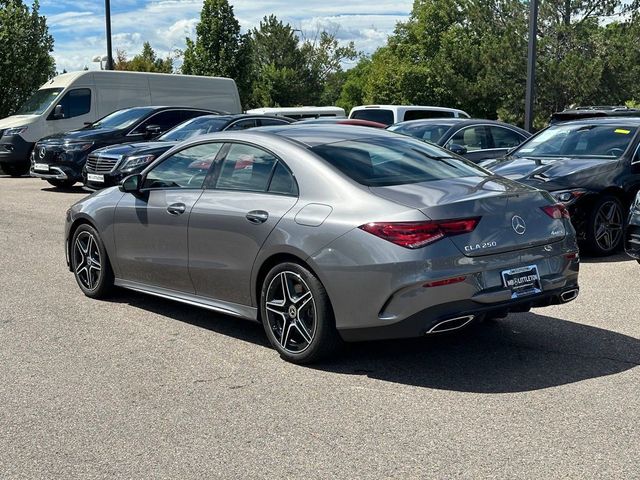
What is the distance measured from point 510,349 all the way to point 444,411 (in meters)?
1.34

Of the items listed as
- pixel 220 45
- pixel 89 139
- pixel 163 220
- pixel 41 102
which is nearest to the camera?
pixel 163 220

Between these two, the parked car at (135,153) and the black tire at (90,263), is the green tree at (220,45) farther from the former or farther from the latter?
the black tire at (90,263)

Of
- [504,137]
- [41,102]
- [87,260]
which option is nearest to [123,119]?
[41,102]

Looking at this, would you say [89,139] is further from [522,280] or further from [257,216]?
[522,280]

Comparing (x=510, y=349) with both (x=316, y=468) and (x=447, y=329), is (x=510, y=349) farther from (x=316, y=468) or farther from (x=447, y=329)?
(x=316, y=468)

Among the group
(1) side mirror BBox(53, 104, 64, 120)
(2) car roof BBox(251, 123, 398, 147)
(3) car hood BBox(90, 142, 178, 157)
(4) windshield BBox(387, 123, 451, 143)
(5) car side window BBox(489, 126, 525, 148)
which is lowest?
(3) car hood BBox(90, 142, 178, 157)

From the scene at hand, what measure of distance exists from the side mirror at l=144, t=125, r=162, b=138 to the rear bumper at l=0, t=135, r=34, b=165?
15.7 ft

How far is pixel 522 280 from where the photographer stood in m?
5.22

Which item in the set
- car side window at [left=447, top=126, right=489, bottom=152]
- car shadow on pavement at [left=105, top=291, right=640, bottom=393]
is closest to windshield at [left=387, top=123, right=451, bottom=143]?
car side window at [left=447, top=126, right=489, bottom=152]

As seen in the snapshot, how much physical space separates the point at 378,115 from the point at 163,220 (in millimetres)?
14029

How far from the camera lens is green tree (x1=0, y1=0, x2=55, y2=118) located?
29562 mm

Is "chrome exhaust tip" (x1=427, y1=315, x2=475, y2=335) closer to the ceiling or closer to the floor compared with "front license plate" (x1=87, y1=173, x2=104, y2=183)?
closer to the ceiling

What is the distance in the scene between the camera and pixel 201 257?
20.1 feet

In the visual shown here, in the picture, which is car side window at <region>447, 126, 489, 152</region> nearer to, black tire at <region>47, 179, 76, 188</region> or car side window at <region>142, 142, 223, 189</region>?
car side window at <region>142, 142, 223, 189</region>
